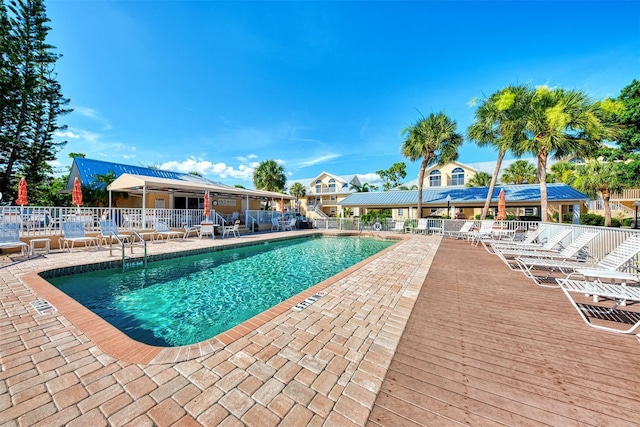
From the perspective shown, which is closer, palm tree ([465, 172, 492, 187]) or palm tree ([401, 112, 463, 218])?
palm tree ([401, 112, 463, 218])

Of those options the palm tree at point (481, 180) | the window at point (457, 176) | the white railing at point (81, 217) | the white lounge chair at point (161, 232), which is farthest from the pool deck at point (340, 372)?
the window at point (457, 176)

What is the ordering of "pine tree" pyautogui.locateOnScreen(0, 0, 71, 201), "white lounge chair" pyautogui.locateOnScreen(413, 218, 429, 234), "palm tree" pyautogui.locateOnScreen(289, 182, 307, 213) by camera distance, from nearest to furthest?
"pine tree" pyautogui.locateOnScreen(0, 0, 71, 201)
"white lounge chair" pyautogui.locateOnScreen(413, 218, 429, 234)
"palm tree" pyautogui.locateOnScreen(289, 182, 307, 213)

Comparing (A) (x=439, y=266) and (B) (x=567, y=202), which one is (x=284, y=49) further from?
(B) (x=567, y=202)

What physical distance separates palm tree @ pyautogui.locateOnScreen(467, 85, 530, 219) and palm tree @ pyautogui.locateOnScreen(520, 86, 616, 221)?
835mm

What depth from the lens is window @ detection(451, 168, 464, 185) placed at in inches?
1213

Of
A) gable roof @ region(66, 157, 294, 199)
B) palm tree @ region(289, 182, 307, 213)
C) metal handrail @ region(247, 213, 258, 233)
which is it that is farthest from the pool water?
palm tree @ region(289, 182, 307, 213)

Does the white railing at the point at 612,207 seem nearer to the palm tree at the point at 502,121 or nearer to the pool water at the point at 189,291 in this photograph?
the palm tree at the point at 502,121

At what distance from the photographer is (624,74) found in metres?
14.3

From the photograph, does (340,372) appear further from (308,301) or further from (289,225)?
(289,225)

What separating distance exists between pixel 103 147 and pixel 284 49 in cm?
2943

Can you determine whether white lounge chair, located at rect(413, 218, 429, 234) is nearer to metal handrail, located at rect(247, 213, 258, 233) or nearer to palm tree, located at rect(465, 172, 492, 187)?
metal handrail, located at rect(247, 213, 258, 233)

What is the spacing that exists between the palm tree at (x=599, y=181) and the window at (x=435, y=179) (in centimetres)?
1277

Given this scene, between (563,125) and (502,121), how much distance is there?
3336mm

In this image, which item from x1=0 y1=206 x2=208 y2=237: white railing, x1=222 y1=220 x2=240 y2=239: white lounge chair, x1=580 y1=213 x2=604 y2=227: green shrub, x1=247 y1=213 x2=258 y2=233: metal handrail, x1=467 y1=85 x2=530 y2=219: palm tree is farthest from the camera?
x1=580 y1=213 x2=604 y2=227: green shrub
